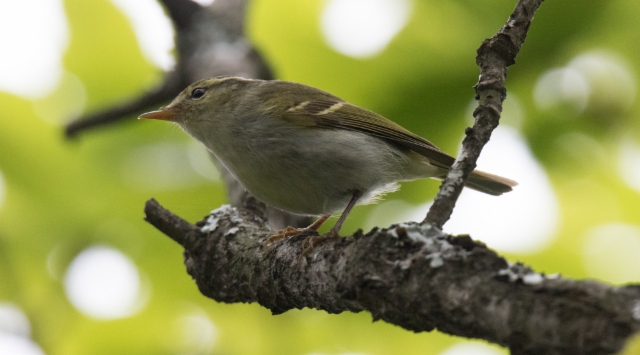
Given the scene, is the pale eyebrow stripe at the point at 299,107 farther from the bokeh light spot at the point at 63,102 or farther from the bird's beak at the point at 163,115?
the bokeh light spot at the point at 63,102

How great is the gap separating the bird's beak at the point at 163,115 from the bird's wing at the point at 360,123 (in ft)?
3.43

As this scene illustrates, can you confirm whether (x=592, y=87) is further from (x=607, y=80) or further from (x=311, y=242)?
(x=311, y=242)

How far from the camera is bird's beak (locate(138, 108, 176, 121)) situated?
4.64 m

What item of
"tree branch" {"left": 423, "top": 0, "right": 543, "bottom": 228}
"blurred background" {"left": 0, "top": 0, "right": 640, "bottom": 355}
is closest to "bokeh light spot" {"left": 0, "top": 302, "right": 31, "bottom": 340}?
"blurred background" {"left": 0, "top": 0, "right": 640, "bottom": 355}

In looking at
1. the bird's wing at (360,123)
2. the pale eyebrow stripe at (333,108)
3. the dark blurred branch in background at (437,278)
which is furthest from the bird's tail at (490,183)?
the dark blurred branch in background at (437,278)

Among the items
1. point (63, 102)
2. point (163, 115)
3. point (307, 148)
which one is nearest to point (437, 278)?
point (307, 148)

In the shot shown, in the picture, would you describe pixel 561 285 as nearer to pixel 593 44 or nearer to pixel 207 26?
pixel 593 44

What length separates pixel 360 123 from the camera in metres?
4.15

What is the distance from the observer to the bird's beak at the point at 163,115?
183 inches

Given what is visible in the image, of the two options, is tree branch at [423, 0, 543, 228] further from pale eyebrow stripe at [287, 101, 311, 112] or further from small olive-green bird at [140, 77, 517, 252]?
pale eyebrow stripe at [287, 101, 311, 112]

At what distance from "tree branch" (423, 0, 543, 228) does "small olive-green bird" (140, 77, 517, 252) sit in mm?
1382

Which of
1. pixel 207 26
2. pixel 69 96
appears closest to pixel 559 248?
pixel 207 26

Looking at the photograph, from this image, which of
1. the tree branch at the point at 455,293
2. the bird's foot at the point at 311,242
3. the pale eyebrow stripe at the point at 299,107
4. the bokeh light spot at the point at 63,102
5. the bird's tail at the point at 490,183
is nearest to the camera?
the tree branch at the point at 455,293

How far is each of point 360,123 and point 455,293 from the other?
260 centimetres
